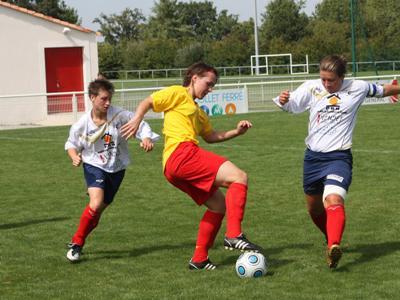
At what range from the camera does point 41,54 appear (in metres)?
28.7

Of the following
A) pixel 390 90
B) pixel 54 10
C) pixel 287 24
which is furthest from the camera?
pixel 287 24

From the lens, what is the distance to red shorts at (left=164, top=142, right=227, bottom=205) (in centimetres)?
656

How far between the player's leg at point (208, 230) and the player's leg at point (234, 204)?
27 centimetres

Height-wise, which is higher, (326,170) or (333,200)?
(326,170)

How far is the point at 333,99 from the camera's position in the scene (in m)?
6.96

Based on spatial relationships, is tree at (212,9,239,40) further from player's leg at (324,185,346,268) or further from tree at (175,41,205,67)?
player's leg at (324,185,346,268)

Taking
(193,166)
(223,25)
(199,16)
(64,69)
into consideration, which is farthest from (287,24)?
(193,166)

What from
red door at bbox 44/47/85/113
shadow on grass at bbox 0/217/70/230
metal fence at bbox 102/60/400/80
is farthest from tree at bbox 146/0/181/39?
shadow on grass at bbox 0/217/70/230

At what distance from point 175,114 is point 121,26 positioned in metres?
122

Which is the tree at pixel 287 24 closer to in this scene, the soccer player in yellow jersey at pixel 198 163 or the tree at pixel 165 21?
the tree at pixel 165 21

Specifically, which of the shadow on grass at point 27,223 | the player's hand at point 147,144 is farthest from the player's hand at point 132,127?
the shadow on grass at point 27,223

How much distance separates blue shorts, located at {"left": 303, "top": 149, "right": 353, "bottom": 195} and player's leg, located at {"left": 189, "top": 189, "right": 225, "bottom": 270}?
0.81 meters

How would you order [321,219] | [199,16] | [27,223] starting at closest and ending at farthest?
[321,219] < [27,223] < [199,16]

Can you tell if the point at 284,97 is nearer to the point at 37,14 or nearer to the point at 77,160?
the point at 77,160
